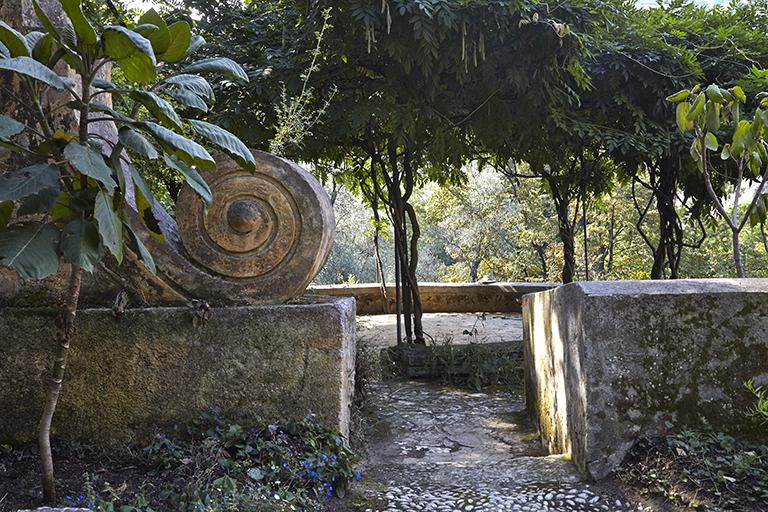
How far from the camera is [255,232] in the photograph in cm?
226

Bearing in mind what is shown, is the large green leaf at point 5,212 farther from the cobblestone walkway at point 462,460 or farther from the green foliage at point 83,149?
the cobblestone walkway at point 462,460

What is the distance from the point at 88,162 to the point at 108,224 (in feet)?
0.55

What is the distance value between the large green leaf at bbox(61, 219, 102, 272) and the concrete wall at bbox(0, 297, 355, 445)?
79 cm

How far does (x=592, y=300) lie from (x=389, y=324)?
5.14 meters

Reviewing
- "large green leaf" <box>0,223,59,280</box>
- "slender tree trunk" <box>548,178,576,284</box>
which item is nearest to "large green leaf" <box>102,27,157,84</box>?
"large green leaf" <box>0,223,59,280</box>

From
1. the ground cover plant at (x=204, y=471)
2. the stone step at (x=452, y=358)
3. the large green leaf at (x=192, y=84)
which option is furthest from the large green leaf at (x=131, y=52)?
the stone step at (x=452, y=358)

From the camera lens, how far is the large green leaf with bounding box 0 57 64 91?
4.20 ft

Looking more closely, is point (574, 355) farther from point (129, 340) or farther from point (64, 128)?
point (64, 128)

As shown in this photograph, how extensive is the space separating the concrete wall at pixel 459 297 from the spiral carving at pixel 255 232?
18.1 feet

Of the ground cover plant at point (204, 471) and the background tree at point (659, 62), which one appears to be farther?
the background tree at point (659, 62)

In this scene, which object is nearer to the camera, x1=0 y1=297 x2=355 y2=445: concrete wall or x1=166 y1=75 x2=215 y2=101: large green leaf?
x1=166 y1=75 x2=215 y2=101: large green leaf

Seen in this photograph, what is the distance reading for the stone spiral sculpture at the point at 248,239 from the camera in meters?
2.25

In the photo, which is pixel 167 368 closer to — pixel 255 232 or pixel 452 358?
pixel 255 232

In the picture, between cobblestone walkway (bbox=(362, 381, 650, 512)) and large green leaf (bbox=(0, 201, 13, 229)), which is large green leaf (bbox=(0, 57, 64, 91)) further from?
cobblestone walkway (bbox=(362, 381, 650, 512))
